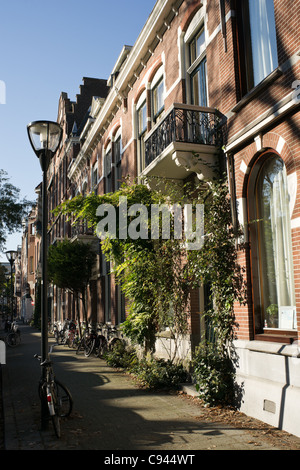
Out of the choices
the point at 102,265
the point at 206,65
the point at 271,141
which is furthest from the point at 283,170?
the point at 102,265

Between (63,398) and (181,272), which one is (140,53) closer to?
(181,272)

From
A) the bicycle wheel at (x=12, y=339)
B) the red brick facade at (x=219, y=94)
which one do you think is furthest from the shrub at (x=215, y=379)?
the bicycle wheel at (x=12, y=339)

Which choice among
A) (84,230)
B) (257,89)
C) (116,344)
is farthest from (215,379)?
(84,230)

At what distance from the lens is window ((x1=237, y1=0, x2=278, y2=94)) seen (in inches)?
272

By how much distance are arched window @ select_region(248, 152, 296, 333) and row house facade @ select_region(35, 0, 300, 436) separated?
0.02 meters

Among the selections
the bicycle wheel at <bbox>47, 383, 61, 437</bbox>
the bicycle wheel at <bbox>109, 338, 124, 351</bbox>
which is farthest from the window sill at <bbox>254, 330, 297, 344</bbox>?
the bicycle wheel at <bbox>109, 338, 124, 351</bbox>

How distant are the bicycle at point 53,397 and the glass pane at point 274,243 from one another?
3.41 meters

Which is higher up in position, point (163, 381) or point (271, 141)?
point (271, 141)

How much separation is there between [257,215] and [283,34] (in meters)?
2.79

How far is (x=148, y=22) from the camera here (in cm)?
1159

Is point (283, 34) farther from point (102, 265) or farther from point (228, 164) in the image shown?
point (102, 265)

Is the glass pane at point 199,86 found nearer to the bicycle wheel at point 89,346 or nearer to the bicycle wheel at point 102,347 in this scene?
the bicycle wheel at point 102,347

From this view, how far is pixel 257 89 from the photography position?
662cm

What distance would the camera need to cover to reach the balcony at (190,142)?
26.6 feet
